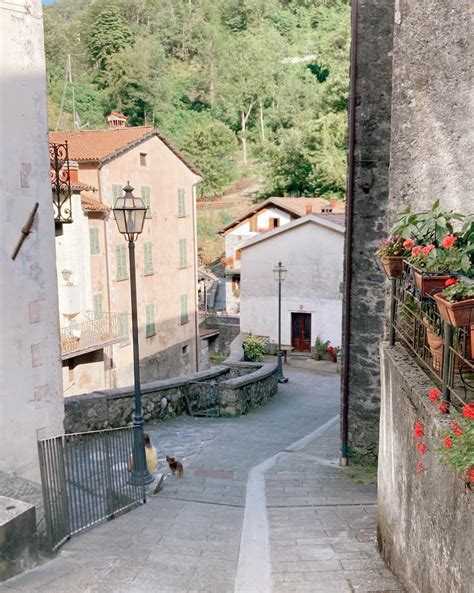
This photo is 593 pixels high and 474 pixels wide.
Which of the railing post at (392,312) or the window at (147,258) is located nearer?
the railing post at (392,312)

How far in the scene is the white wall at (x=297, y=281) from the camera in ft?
86.2

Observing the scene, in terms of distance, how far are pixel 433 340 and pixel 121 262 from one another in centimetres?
2077

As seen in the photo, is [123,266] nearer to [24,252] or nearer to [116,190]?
[116,190]

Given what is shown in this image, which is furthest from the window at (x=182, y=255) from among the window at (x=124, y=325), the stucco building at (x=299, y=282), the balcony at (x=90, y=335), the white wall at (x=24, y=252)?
the white wall at (x=24, y=252)

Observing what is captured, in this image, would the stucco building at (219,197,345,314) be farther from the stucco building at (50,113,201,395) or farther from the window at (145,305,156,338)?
the window at (145,305,156,338)

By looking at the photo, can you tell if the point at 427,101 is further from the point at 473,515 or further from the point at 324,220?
the point at 324,220

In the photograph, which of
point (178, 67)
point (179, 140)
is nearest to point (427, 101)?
point (179, 140)

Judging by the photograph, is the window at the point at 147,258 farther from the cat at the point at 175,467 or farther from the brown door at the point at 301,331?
the cat at the point at 175,467

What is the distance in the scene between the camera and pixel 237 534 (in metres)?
6.47

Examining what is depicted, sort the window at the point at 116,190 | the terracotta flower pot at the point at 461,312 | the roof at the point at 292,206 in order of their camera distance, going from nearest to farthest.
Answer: the terracotta flower pot at the point at 461,312 → the window at the point at 116,190 → the roof at the point at 292,206

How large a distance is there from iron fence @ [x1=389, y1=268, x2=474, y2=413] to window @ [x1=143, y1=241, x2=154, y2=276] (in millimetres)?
20756

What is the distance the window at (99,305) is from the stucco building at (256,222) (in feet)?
41.7

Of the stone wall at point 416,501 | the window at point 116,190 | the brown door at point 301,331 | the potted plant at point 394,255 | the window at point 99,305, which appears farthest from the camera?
the brown door at point 301,331

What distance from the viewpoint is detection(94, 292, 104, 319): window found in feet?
74.2
